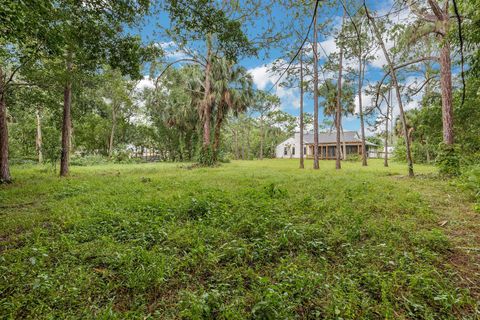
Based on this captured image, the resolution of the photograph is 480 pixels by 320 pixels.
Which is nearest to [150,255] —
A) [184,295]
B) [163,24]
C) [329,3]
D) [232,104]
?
[184,295]

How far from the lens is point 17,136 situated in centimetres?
2783

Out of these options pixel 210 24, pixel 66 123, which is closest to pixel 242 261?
pixel 210 24

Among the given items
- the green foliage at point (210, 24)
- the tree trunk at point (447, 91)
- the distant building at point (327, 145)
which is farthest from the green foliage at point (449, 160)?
the distant building at point (327, 145)

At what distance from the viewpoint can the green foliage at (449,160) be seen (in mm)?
7969

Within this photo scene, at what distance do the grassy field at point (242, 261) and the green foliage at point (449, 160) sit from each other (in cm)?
441

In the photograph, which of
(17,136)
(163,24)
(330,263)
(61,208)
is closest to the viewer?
(330,263)

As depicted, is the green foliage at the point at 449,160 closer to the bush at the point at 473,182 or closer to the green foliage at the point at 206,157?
the bush at the point at 473,182

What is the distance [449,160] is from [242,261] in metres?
9.20

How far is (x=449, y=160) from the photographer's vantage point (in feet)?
26.5

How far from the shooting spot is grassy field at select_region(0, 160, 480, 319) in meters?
1.93

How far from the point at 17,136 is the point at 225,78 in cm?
2798

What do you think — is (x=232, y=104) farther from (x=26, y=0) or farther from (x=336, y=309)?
(x=336, y=309)

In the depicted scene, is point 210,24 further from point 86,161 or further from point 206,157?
point 86,161

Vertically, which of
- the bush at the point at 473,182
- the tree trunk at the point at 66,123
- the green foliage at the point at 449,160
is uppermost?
the tree trunk at the point at 66,123
